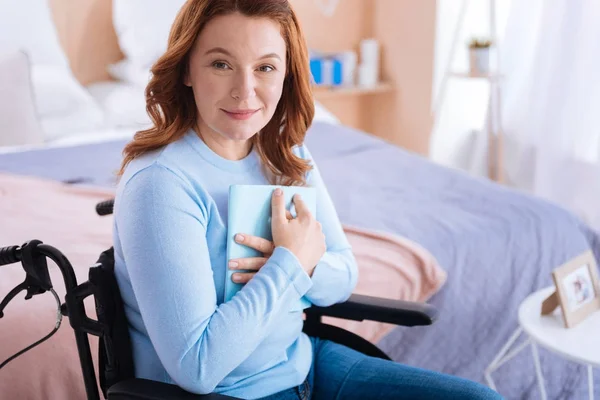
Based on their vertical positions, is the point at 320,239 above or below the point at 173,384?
above

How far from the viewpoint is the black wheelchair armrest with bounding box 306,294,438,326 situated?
123 cm

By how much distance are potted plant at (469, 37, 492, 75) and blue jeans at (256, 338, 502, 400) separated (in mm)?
2261

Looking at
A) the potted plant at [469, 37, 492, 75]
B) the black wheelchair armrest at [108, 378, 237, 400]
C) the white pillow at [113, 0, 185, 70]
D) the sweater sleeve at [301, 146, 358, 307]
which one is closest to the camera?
the black wheelchair armrest at [108, 378, 237, 400]

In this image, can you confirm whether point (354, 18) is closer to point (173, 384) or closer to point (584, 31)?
point (584, 31)

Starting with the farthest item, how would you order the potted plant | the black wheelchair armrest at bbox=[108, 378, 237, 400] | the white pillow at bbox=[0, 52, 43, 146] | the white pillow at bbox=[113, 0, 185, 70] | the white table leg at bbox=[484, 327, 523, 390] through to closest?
1. the potted plant
2. the white pillow at bbox=[113, 0, 185, 70]
3. the white pillow at bbox=[0, 52, 43, 146]
4. the white table leg at bbox=[484, 327, 523, 390]
5. the black wheelchair armrest at bbox=[108, 378, 237, 400]

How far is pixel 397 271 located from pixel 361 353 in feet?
1.31

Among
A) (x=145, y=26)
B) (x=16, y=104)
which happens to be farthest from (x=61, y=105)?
(x=145, y=26)

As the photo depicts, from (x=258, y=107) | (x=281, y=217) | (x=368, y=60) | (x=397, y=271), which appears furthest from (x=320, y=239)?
(x=368, y=60)

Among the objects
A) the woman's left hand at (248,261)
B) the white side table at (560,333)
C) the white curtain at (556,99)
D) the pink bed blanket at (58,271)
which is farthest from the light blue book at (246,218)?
the white curtain at (556,99)

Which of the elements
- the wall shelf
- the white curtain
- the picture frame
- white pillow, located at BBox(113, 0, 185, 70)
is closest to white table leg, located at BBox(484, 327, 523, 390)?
the picture frame

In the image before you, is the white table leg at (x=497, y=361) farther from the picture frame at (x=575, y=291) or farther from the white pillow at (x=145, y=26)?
the white pillow at (x=145, y=26)

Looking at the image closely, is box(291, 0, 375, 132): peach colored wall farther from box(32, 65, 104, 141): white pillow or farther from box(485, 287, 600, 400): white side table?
box(485, 287, 600, 400): white side table

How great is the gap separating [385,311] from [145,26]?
7.21 feet

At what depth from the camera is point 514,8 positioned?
3.20m
